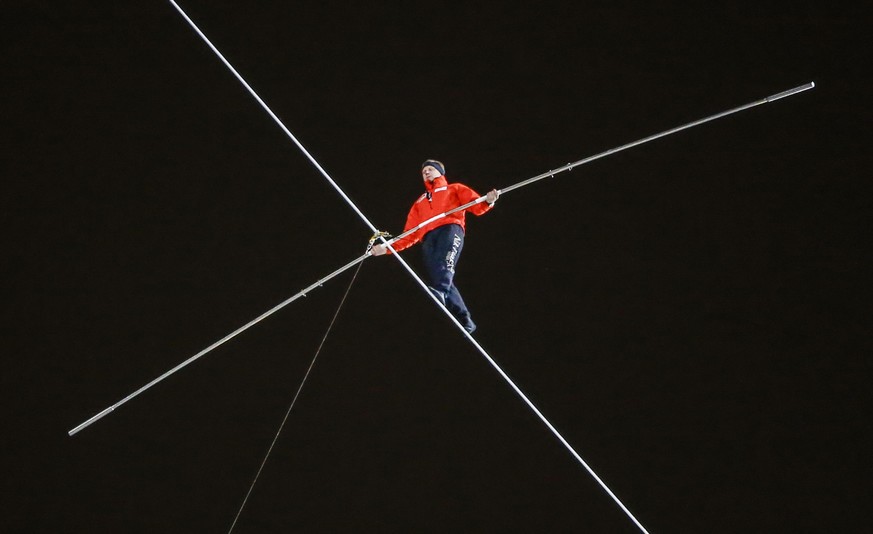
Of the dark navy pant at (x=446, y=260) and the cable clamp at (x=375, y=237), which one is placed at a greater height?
the cable clamp at (x=375, y=237)

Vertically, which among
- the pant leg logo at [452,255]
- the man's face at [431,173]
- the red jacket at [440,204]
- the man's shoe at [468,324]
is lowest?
the man's shoe at [468,324]

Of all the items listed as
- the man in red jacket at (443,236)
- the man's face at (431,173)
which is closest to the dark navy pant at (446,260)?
the man in red jacket at (443,236)

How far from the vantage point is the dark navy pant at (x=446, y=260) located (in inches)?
155

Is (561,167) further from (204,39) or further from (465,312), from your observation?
(204,39)

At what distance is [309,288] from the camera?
12.2 ft

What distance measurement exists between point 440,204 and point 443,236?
139 mm

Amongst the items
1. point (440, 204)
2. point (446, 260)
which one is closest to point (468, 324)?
point (446, 260)

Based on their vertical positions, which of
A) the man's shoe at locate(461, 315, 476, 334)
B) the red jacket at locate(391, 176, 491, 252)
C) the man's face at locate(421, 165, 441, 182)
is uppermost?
the man's face at locate(421, 165, 441, 182)

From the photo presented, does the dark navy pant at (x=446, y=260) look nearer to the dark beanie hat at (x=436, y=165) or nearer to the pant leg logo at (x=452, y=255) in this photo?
the pant leg logo at (x=452, y=255)

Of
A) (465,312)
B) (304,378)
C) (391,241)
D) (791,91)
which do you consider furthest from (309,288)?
(791,91)

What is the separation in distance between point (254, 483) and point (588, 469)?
6.21 ft

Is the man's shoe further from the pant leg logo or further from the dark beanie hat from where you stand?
the dark beanie hat

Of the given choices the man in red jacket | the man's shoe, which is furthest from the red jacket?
the man's shoe

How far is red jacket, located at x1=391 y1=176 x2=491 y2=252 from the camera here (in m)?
3.97
